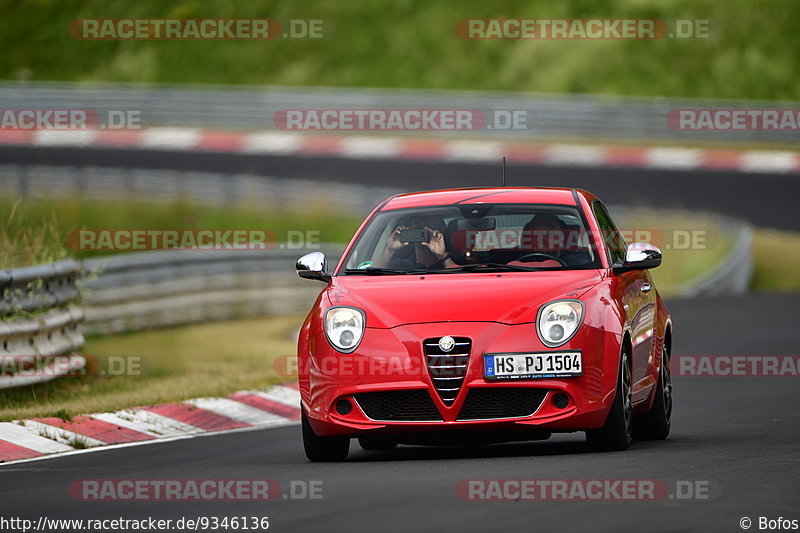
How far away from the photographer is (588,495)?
7219mm

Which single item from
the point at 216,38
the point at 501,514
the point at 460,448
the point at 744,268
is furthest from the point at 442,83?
the point at 501,514

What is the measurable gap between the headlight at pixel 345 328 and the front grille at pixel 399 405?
0.94 ft

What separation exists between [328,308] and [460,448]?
144 cm

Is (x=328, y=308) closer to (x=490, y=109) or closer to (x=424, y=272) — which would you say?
(x=424, y=272)

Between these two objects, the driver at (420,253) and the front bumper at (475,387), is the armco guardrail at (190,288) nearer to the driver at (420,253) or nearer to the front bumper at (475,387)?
the driver at (420,253)

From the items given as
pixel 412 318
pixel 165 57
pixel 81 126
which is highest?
pixel 165 57

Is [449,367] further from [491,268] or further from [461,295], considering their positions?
[491,268]

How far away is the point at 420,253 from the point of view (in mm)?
9648

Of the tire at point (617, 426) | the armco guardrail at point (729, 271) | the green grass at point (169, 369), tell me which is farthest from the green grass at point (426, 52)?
the tire at point (617, 426)

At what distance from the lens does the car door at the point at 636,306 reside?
944cm

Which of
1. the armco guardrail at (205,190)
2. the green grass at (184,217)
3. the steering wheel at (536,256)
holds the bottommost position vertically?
the steering wheel at (536,256)

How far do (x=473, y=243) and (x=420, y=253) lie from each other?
330mm

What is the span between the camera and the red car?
8586 mm

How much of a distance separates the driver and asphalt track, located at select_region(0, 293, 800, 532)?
112cm
